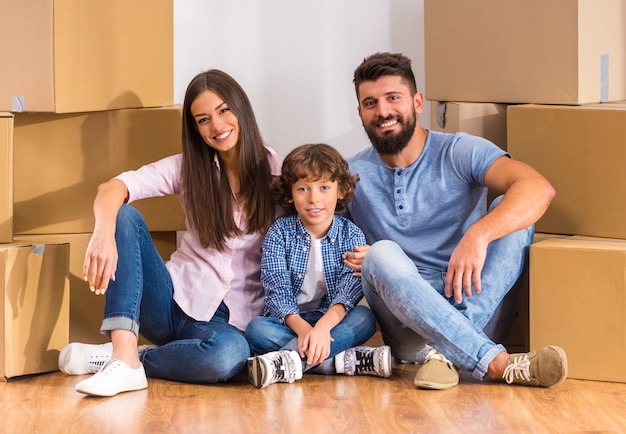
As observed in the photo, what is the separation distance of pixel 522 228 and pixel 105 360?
0.87 m

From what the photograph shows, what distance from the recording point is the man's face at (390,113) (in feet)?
6.41

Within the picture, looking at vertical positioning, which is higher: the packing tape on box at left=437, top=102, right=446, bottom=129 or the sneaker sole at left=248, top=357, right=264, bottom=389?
the packing tape on box at left=437, top=102, right=446, bottom=129

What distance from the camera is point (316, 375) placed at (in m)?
1.91

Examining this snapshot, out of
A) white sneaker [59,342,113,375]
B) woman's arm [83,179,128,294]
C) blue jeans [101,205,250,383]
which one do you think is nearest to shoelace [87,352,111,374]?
white sneaker [59,342,113,375]

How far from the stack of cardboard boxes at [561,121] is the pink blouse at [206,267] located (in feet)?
1.81

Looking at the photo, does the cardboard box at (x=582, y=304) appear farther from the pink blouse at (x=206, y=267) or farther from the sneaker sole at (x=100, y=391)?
the sneaker sole at (x=100, y=391)

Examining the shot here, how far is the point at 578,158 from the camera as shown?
196 centimetres

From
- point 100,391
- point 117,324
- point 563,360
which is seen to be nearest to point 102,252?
point 117,324

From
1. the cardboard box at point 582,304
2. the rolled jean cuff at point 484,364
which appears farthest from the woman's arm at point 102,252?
the cardboard box at point 582,304

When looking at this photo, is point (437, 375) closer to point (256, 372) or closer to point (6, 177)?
point (256, 372)

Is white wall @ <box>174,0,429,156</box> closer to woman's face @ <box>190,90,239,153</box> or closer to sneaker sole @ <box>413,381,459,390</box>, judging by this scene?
woman's face @ <box>190,90,239,153</box>

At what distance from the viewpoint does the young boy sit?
1.85 metres

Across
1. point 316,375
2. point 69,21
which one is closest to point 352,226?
point 316,375

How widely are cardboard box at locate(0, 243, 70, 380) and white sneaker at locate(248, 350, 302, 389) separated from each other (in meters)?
0.44
